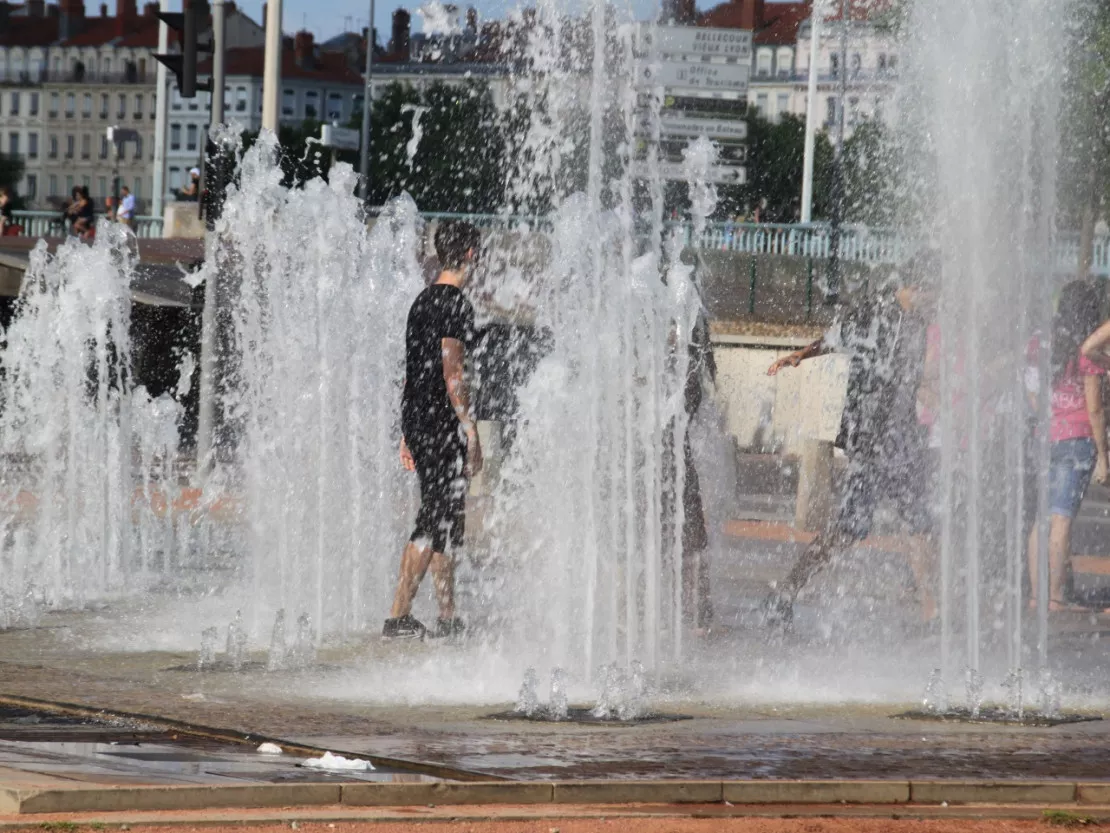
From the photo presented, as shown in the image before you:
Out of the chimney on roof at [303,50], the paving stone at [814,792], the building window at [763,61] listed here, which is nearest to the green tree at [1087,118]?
the paving stone at [814,792]

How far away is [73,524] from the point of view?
13.2m

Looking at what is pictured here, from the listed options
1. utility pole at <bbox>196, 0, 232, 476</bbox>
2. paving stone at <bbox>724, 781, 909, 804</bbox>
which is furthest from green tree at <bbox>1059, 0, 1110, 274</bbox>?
paving stone at <bbox>724, 781, 909, 804</bbox>

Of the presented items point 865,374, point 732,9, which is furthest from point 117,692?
point 732,9

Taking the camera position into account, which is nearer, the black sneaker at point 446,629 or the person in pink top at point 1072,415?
the black sneaker at point 446,629

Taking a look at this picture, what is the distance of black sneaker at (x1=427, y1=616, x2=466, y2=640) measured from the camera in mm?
8890

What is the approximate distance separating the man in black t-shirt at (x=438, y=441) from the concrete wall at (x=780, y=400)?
62.8 ft

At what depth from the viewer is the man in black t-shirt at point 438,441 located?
8.84 m

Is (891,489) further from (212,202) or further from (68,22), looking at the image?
(68,22)

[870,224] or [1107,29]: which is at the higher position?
[1107,29]

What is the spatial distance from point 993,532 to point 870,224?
112ft

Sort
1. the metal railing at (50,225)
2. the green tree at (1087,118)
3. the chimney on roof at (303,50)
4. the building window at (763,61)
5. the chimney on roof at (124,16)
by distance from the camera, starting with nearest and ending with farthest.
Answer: the metal railing at (50,225) < the green tree at (1087,118) < the building window at (763,61) < the chimney on roof at (303,50) < the chimney on roof at (124,16)

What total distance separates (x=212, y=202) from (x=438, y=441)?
8.61m

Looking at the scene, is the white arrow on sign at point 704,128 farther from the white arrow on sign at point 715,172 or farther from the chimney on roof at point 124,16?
the chimney on roof at point 124,16

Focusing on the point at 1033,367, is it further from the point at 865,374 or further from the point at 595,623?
the point at 595,623
